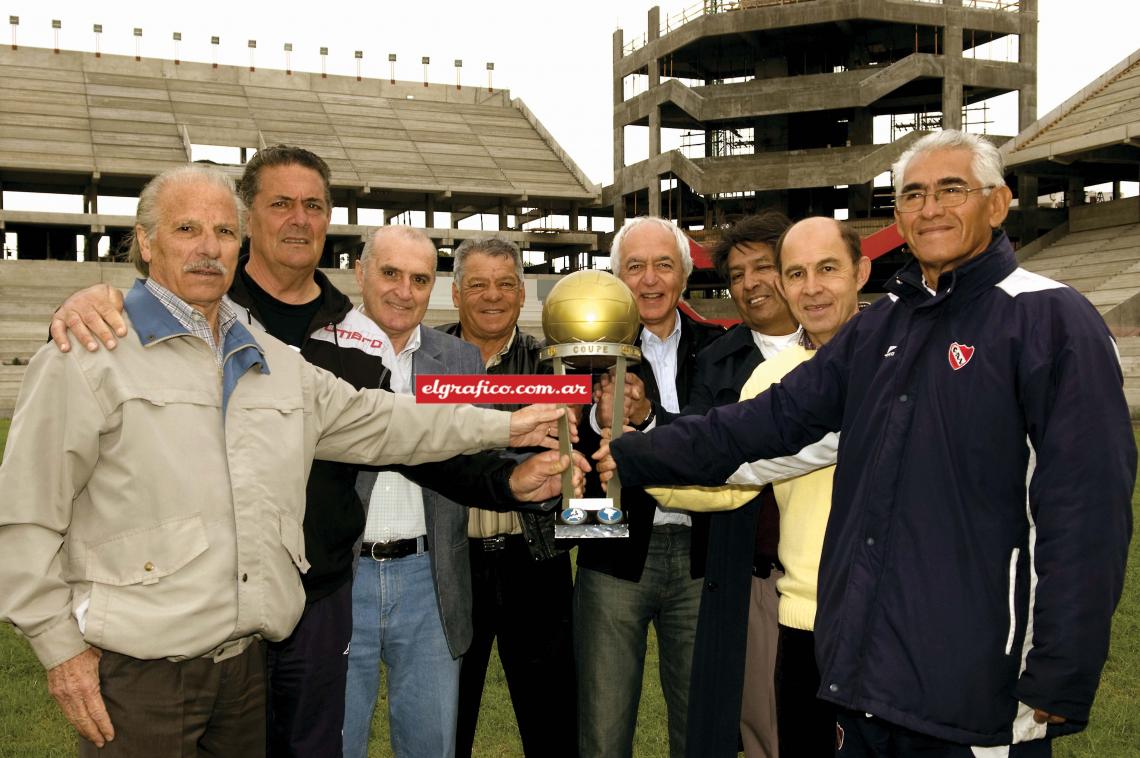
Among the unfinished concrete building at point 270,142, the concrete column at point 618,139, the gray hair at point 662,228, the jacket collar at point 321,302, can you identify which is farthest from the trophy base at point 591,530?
the concrete column at point 618,139

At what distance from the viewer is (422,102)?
52.7 m

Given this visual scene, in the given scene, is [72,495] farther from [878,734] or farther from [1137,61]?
[1137,61]

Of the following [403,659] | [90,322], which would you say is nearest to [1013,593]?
[403,659]

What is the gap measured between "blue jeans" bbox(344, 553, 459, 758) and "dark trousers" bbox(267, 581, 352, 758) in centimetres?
33

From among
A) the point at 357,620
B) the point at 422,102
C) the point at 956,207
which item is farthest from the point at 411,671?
the point at 422,102

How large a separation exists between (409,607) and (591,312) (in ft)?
4.41

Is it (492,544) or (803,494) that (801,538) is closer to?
(803,494)

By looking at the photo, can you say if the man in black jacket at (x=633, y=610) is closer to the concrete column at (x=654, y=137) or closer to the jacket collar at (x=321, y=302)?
the jacket collar at (x=321, y=302)

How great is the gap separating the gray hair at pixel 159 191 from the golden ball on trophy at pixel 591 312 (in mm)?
983

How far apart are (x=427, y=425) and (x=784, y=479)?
116cm

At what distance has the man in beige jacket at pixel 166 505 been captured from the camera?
2355mm

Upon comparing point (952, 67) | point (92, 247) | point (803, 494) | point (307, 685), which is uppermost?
point (952, 67)

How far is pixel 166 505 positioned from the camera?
2.46 m

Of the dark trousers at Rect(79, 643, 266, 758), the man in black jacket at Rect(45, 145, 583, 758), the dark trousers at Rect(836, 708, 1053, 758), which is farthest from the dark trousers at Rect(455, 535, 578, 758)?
the dark trousers at Rect(836, 708, 1053, 758)
